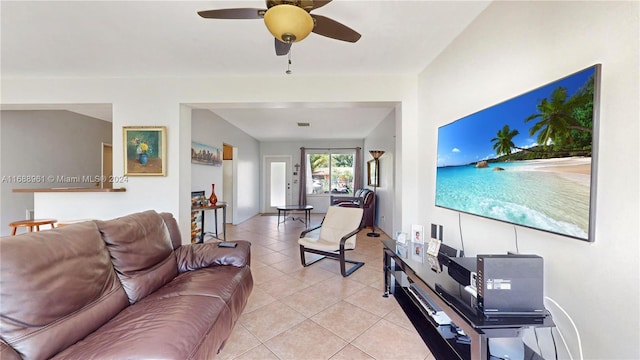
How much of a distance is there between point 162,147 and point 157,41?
4.26 feet

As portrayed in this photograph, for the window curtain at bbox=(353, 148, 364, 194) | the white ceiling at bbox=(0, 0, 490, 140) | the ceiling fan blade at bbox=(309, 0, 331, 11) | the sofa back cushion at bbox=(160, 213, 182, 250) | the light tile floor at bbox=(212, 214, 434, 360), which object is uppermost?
the white ceiling at bbox=(0, 0, 490, 140)

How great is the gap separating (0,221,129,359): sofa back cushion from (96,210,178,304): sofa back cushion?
12 cm

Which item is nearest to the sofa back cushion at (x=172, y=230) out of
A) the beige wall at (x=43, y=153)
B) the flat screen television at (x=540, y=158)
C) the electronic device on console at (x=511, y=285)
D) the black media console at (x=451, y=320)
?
the black media console at (x=451, y=320)

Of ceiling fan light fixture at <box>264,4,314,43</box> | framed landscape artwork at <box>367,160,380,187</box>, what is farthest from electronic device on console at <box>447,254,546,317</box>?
framed landscape artwork at <box>367,160,380,187</box>

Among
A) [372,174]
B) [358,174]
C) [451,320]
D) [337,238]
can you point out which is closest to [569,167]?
[451,320]

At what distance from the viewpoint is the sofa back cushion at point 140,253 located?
5.21 ft

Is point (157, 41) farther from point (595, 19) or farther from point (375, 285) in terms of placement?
point (375, 285)

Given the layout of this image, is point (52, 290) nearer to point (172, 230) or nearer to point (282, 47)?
point (172, 230)

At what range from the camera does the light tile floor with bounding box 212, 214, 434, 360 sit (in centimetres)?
174

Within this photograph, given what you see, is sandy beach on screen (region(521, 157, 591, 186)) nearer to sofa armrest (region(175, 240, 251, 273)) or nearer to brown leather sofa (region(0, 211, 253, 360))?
brown leather sofa (region(0, 211, 253, 360))

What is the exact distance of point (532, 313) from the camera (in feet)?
3.91

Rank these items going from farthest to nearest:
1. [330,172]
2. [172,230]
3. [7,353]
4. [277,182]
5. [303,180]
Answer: [277,182] < [330,172] < [303,180] < [172,230] < [7,353]

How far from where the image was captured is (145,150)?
318 centimetres

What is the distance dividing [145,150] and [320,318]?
2.90 metres
